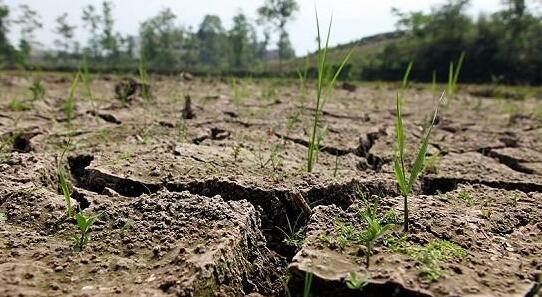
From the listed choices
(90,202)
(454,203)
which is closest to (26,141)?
(90,202)

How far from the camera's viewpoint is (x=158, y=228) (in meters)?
1.56

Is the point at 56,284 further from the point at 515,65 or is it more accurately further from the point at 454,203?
the point at 515,65

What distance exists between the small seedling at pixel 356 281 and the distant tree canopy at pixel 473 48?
2762 cm

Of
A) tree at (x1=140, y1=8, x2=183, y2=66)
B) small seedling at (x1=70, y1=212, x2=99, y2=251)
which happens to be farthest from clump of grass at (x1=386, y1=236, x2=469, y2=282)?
tree at (x1=140, y1=8, x2=183, y2=66)

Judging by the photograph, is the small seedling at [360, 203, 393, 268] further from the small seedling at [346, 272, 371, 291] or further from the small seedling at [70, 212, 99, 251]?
the small seedling at [70, 212, 99, 251]

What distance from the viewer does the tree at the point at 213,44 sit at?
56719 mm

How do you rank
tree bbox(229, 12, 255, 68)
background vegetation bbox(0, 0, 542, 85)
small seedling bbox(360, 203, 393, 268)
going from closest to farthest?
1. small seedling bbox(360, 203, 393, 268)
2. background vegetation bbox(0, 0, 542, 85)
3. tree bbox(229, 12, 255, 68)

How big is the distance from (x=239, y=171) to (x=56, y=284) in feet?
3.53

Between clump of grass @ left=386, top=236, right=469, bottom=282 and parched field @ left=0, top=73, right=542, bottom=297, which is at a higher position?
clump of grass @ left=386, top=236, right=469, bottom=282

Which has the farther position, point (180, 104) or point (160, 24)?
point (160, 24)

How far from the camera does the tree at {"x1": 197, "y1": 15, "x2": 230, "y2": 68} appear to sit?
56719mm

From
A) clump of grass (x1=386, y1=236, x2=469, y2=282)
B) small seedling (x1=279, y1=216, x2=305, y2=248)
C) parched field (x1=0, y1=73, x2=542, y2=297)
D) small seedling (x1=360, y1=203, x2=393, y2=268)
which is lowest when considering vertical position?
small seedling (x1=279, y1=216, x2=305, y2=248)

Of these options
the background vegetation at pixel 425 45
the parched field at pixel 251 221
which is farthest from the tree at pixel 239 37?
the parched field at pixel 251 221

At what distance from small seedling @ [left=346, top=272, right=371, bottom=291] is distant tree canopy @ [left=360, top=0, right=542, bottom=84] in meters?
27.6
